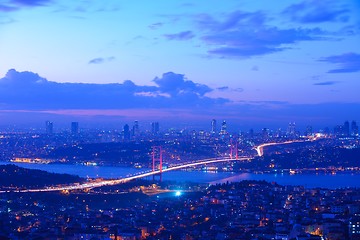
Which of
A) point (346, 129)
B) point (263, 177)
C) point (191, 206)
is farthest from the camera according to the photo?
point (346, 129)

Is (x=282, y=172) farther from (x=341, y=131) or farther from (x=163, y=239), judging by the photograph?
(x=163, y=239)

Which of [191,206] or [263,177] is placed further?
[263,177]

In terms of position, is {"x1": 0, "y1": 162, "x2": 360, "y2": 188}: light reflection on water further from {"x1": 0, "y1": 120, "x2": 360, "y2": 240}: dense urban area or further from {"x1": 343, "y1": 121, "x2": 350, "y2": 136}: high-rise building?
{"x1": 343, "y1": 121, "x2": 350, "y2": 136}: high-rise building

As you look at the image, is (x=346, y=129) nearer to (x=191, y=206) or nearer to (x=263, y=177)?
(x=263, y=177)

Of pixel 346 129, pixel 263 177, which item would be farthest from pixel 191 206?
pixel 346 129

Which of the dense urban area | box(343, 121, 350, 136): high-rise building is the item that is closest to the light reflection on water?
the dense urban area

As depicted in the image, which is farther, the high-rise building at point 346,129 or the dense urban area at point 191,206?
the high-rise building at point 346,129

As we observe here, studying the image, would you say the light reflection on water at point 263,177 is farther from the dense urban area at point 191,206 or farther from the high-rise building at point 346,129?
the high-rise building at point 346,129

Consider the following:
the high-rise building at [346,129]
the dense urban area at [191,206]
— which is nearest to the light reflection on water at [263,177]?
the dense urban area at [191,206]

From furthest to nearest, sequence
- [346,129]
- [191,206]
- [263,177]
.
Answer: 1. [346,129]
2. [263,177]
3. [191,206]

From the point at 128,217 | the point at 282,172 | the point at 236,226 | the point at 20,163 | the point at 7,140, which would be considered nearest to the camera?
the point at 236,226

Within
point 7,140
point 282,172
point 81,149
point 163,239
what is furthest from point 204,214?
point 7,140
